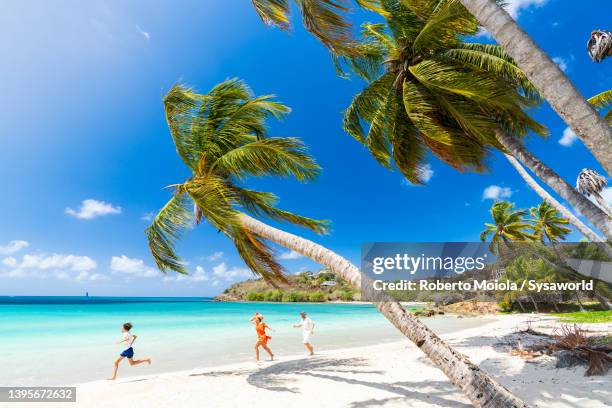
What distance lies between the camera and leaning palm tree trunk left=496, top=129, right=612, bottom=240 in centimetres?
524

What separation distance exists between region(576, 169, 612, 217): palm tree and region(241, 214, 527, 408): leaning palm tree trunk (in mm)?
8258

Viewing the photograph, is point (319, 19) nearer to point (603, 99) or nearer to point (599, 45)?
point (599, 45)

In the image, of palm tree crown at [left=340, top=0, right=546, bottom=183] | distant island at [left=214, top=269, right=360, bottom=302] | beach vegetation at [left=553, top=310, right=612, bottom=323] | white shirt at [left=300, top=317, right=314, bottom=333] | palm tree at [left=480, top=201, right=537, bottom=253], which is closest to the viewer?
palm tree crown at [left=340, top=0, right=546, bottom=183]

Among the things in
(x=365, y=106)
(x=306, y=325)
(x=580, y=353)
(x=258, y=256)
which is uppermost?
(x=365, y=106)

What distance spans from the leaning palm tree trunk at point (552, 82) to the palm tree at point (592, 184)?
308 inches

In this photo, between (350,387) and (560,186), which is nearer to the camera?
(560,186)

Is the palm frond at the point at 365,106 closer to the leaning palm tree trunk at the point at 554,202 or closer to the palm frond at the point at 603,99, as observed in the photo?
the leaning palm tree trunk at the point at 554,202

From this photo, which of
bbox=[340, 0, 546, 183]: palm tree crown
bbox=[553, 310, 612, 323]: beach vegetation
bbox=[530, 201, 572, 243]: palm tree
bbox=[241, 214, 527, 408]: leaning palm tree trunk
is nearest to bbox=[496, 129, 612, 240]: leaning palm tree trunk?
bbox=[340, 0, 546, 183]: palm tree crown

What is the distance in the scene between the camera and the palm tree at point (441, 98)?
6395 millimetres

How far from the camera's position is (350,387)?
6.47m

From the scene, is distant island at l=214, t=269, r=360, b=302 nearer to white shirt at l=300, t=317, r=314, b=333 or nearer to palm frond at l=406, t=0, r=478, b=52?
white shirt at l=300, t=317, r=314, b=333

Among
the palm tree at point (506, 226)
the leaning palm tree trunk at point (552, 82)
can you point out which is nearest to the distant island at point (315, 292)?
the palm tree at point (506, 226)

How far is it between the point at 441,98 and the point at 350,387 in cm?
608

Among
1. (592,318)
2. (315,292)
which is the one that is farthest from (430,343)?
(315,292)
